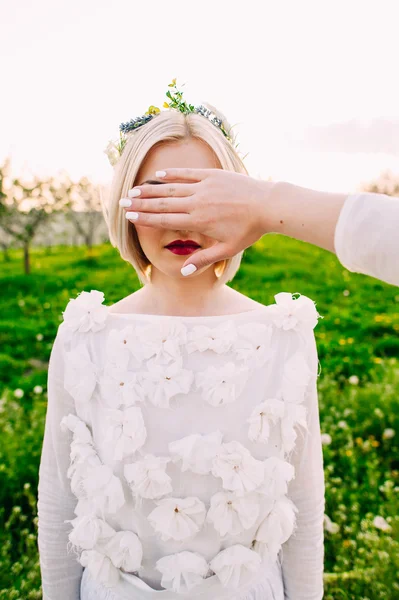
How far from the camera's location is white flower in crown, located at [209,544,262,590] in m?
1.57

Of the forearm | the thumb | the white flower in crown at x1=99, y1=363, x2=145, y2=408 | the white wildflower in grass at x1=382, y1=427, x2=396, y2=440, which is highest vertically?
the forearm

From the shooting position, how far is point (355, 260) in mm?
1069

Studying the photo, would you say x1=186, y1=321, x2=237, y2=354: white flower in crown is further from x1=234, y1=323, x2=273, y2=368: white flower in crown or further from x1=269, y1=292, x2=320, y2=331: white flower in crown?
x1=269, y1=292, x2=320, y2=331: white flower in crown

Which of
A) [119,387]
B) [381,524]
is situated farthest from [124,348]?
[381,524]

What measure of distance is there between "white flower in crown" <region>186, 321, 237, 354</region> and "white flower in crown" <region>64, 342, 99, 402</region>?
33 centimetres

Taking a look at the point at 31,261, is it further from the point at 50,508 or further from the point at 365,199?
the point at 365,199

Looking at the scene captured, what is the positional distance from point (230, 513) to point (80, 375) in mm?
653

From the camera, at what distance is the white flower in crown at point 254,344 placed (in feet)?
5.44

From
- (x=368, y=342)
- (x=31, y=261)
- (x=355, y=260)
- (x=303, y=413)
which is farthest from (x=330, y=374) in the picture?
(x=31, y=261)

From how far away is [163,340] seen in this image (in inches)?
65.1

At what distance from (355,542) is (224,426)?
1733 mm

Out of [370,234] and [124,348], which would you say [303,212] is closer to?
[370,234]

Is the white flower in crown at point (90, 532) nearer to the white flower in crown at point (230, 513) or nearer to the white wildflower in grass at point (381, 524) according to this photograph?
the white flower in crown at point (230, 513)

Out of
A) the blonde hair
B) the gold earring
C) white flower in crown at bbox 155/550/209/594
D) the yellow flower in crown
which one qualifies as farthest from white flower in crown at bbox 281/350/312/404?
the yellow flower in crown
